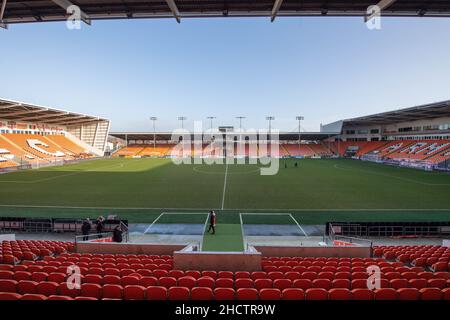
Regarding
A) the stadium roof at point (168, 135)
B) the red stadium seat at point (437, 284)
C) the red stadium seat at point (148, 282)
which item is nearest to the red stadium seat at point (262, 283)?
the red stadium seat at point (148, 282)

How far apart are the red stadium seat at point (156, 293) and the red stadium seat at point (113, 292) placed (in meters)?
0.56

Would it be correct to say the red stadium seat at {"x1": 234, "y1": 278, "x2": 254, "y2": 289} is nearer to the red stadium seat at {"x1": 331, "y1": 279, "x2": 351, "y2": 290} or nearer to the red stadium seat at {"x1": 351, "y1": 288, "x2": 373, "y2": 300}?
the red stadium seat at {"x1": 331, "y1": 279, "x2": 351, "y2": 290}

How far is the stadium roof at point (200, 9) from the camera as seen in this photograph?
5.74 metres

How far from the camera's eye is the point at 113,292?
5246 millimetres

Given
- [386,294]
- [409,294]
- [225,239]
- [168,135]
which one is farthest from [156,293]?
[168,135]

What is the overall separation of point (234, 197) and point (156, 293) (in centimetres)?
1864

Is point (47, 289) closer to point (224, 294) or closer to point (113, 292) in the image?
point (113, 292)

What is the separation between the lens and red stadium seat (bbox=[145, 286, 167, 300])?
5184mm

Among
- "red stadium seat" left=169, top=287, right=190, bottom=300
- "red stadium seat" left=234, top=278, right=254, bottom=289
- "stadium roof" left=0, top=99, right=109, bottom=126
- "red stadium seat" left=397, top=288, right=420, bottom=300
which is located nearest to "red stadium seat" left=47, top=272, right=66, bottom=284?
"red stadium seat" left=169, top=287, right=190, bottom=300

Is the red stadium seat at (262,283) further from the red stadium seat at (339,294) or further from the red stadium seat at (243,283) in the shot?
the red stadium seat at (339,294)

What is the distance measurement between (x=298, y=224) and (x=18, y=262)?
1356 cm

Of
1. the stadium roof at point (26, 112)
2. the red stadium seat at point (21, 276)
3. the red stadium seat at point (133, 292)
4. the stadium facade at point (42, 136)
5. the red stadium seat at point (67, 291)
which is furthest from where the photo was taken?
the stadium facade at point (42, 136)
